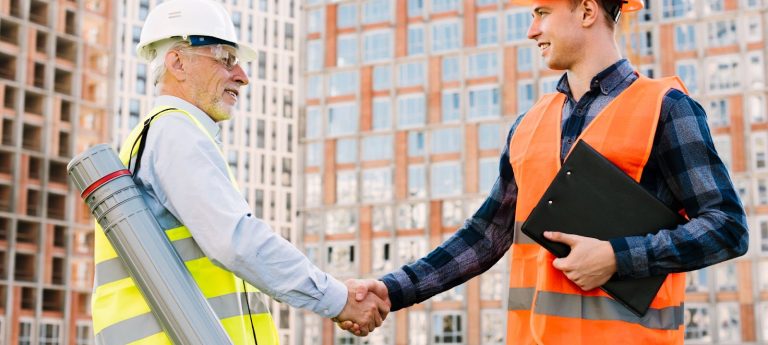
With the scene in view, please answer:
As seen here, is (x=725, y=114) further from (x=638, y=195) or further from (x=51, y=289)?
(x=638, y=195)

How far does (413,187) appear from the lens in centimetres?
8062

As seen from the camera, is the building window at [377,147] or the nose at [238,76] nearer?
the nose at [238,76]

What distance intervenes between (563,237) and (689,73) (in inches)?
2773

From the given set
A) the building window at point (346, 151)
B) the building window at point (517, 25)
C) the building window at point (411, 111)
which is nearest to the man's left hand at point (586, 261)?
the building window at point (517, 25)

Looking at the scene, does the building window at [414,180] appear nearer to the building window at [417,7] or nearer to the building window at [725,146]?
the building window at [417,7]

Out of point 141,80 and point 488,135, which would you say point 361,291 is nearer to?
point 488,135

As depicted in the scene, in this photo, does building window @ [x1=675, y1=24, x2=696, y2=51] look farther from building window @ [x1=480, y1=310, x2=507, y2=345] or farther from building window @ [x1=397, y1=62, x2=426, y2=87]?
building window @ [x1=480, y1=310, x2=507, y2=345]

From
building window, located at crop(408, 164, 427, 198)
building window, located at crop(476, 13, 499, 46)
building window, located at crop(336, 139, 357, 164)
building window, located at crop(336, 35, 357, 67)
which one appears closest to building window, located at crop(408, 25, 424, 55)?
building window, located at crop(476, 13, 499, 46)

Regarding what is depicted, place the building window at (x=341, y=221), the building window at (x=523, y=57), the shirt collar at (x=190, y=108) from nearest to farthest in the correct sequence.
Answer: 1. the shirt collar at (x=190, y=108)
2. the building window at (x=523, y=57)
3. the building window at (x=341, y=221)

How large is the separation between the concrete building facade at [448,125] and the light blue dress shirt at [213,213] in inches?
2653

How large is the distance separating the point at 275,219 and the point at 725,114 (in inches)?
2251

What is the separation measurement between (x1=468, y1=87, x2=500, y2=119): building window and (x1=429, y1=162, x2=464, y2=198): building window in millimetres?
3468

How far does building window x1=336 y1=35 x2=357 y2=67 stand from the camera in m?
85.0

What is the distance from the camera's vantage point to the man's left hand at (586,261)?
15.1ft
